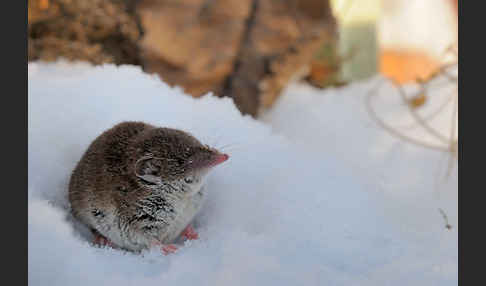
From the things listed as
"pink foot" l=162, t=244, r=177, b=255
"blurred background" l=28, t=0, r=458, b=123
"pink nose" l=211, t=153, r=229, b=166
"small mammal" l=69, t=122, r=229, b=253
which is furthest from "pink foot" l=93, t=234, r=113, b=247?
"blurred background" l=28, t=0, r=458, b=123

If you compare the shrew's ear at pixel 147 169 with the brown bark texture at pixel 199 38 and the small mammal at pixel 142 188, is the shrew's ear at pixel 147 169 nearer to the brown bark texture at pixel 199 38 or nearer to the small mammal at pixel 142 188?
the small mammal at pixel 142 188

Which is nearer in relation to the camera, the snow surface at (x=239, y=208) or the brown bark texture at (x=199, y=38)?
the snow surface at (x=239, y=208)

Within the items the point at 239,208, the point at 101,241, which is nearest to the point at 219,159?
the point at 239,208

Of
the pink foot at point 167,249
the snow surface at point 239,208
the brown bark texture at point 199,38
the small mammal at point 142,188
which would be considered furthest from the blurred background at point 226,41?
the pink foot at point 167,249

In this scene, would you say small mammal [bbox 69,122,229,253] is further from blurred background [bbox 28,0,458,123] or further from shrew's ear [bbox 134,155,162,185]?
blurred background [bbox 28,0,458,123]

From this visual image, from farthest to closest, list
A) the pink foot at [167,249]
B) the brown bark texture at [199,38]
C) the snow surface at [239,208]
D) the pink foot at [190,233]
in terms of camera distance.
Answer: the brown bark texture at [199,38], the pink foot at [190,233], the pink foot at [167,249], the snow surface at [239,208]

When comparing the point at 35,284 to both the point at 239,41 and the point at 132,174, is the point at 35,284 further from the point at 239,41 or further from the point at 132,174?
the point at 239,41

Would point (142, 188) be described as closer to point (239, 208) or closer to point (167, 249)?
point (167, 249)
